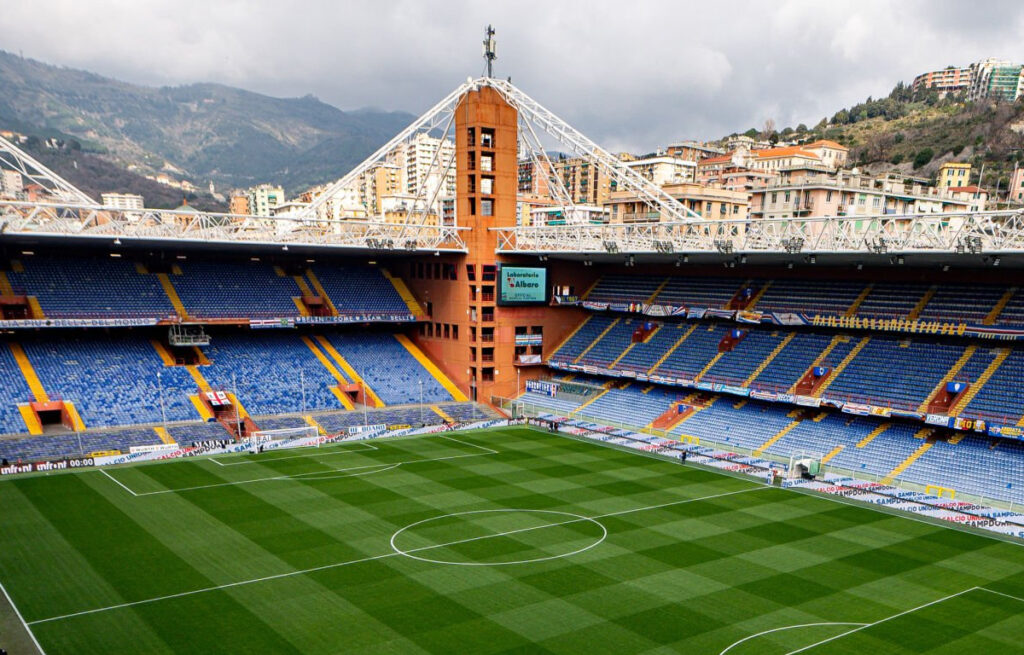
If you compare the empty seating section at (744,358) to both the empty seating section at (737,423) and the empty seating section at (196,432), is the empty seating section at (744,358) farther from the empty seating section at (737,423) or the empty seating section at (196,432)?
the empty seating section at (196,432)

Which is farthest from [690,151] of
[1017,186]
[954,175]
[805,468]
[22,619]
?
[22,619]

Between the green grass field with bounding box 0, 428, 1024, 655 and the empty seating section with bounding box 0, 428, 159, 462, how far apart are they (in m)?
3.53

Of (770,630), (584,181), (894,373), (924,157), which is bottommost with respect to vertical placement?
(770,630)

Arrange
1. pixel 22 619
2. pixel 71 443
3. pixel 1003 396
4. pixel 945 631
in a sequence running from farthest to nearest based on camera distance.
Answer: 1. pixel 71 443
2. pixel 1003 396
3. pixel 945 631
4. pixel 22 619

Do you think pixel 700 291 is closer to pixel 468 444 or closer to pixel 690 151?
pixel 468 444

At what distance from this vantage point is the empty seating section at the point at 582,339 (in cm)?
5619

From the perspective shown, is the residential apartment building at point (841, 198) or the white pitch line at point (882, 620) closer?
the white pitch line at point (882, 620)

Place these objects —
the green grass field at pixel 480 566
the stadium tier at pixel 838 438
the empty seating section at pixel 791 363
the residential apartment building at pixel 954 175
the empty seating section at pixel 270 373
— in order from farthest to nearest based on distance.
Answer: the residential apartment building at pixel 954 175
the empty seating section at pixel 270 373
the empty seating section at pixel 791 363
the stadium tier at pixel 838 438
the green grass field at pixel 480 566

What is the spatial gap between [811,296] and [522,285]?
21.4 metres

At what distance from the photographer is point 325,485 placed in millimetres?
34062

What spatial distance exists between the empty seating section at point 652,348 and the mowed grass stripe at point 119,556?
34.5m

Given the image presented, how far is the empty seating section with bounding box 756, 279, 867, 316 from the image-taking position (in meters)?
44.8

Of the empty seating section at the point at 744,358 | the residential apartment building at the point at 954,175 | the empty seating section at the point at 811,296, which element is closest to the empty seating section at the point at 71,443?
the empty seating section at the point at 744,358

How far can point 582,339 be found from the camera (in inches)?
2256
